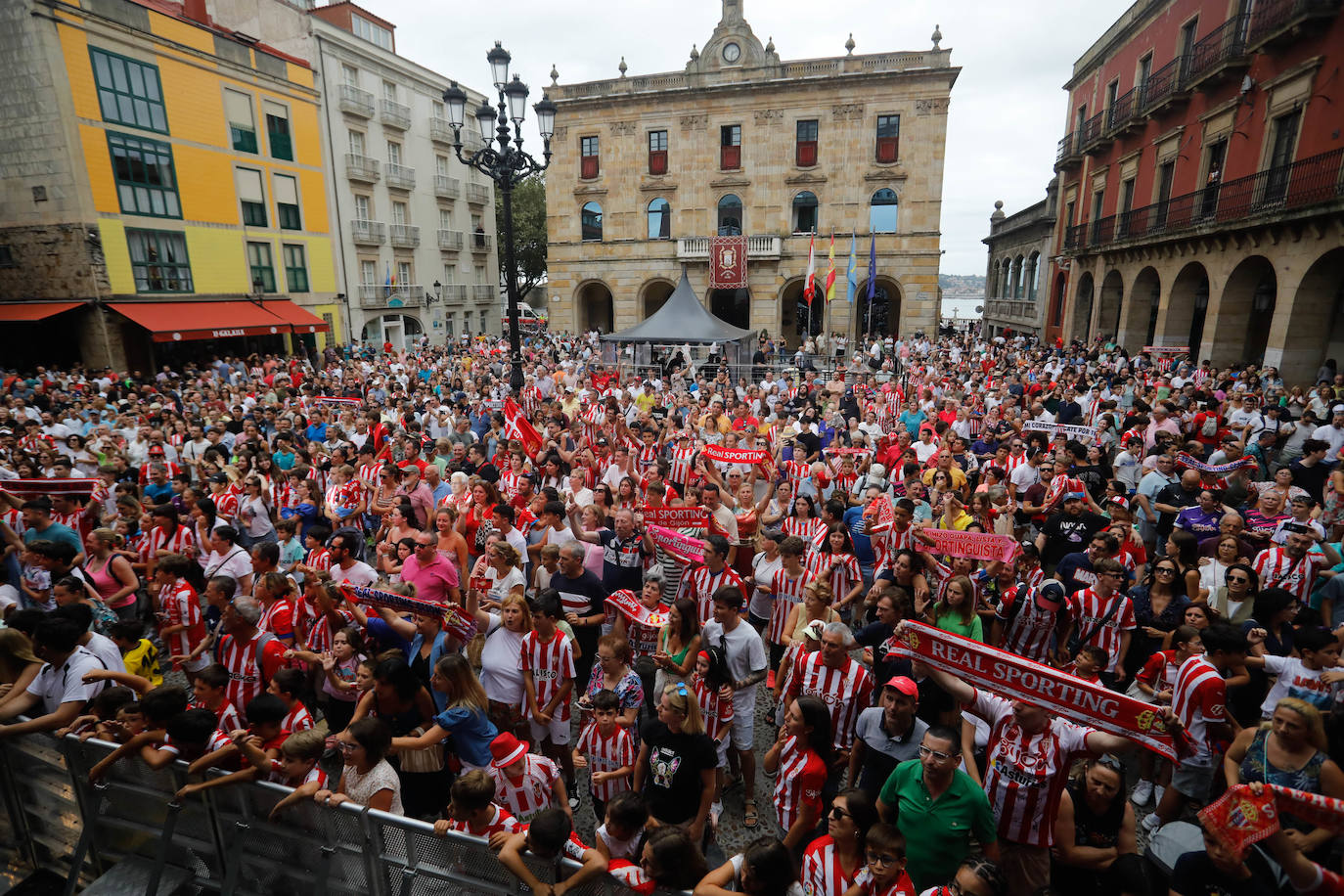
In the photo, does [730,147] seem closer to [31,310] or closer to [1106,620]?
[31,310]

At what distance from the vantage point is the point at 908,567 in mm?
5406

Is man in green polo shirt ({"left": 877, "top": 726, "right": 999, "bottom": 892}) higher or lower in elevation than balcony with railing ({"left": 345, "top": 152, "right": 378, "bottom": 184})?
lower

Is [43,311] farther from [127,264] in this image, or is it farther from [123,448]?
[123,448]

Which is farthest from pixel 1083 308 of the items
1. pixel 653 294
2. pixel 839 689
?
pixel 839 689

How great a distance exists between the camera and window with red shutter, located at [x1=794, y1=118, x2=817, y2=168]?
114 feet

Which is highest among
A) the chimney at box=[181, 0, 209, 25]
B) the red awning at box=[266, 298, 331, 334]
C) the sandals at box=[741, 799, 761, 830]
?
the chimney at box=[181, 0, 209, 25]

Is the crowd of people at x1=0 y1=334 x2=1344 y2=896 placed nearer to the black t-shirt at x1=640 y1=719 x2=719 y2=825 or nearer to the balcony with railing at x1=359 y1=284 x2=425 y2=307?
the black t-shirt at x1=640 y1=719 x2=719 y2=825

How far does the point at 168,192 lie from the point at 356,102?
11090 millimetres

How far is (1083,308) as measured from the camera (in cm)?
2838

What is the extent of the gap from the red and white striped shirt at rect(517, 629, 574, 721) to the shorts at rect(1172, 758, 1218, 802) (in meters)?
3.98

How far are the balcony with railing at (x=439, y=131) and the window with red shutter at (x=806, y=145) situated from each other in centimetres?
1934

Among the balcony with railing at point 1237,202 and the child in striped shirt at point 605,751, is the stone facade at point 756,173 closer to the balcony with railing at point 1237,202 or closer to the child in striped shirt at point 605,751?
the balcony with railing at point 1237,202

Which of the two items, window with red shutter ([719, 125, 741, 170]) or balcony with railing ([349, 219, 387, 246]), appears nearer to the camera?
balcony with railing ([349, 219, 387, 246])

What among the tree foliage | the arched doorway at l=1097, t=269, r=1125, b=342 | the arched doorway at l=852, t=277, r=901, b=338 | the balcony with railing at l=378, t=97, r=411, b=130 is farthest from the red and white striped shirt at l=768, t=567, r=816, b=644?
the tree foliage
